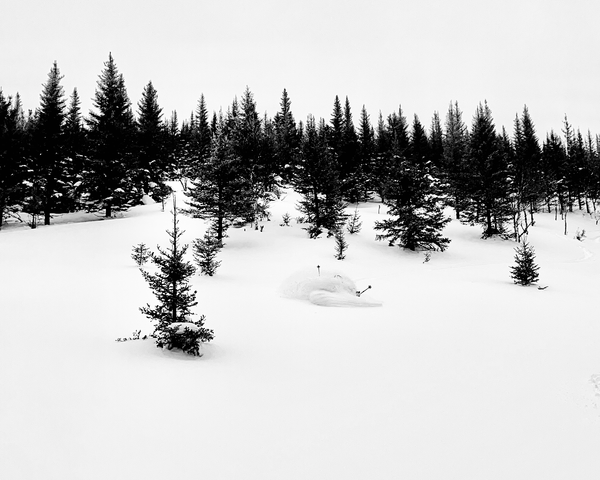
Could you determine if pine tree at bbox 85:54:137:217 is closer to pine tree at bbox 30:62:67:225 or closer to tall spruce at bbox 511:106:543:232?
pine tree at bbox 30:62:67:225

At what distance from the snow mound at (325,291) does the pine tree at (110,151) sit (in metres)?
23.0

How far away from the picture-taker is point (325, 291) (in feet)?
44.7

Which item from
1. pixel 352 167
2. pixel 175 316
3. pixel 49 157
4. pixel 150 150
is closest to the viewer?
pixel 175 316

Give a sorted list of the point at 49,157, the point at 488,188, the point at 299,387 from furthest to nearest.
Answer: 1. the point at 488,188
2. the point at 49,157
3. the point at 299,387

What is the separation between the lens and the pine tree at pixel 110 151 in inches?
1170

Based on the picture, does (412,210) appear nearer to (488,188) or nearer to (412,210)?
(412,210)

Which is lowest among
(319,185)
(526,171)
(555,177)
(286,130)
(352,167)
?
(319,185)

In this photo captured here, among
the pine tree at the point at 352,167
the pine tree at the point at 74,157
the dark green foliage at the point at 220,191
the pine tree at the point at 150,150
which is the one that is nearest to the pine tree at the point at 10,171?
the pine tree at the point at 74,157

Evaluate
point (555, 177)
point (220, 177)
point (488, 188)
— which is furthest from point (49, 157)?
point (555, 177)

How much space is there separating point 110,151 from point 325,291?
86.1 ft

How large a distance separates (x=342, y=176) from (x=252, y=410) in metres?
44.7

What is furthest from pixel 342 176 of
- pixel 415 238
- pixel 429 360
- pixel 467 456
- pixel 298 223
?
pixel 467 456

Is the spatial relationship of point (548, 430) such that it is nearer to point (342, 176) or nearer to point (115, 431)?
point (115, 431)

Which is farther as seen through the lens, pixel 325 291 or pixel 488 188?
pixel 488 188
